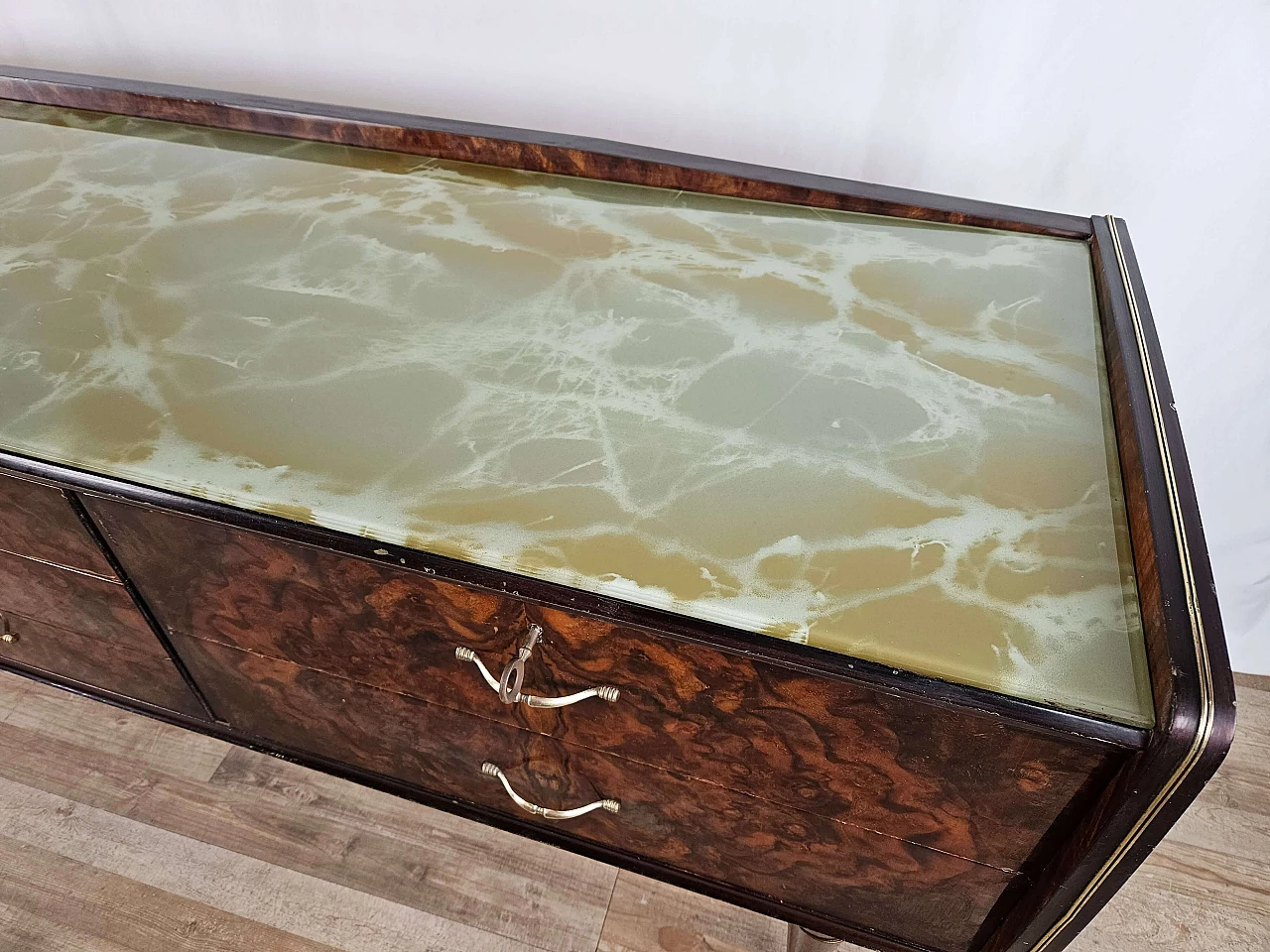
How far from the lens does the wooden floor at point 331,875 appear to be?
2.92 ft

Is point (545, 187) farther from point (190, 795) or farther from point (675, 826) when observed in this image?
point (190, 795)

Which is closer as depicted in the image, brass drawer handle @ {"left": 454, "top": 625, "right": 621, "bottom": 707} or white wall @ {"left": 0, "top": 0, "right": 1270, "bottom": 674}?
brass drawer handle @ {"left": 454, "top": 625, "right": 621, "bottom": 707}

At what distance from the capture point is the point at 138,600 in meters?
0.65

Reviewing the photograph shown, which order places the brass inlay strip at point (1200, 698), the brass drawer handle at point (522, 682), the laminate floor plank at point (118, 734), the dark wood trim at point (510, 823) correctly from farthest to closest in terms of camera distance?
the laminate floor plank at point (118, 734) < the dark wood trim at point (510, 823) < the brass drawer handle at point (522, 682) < the brass inlay strip at point (1200, 698)

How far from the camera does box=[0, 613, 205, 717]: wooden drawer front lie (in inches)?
28.3

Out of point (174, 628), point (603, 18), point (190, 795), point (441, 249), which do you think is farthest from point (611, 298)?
point (190, 795)

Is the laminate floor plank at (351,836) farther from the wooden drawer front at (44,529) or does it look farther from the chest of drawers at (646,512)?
the wooden drawer front at (44,529)

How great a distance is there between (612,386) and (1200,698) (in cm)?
38

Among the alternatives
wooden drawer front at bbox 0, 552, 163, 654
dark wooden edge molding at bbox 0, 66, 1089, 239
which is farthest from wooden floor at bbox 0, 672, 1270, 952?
dark wooden edge molding at bbox 0, 66, 1089, 239

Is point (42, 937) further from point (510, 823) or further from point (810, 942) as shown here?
point (810, 942)

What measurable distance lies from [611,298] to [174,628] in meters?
0.43

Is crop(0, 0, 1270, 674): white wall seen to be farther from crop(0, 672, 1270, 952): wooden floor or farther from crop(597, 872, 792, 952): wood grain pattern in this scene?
crop(597, 872, 792, 952): wood grain pattern

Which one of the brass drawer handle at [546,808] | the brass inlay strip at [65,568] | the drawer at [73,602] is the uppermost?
the brass inlay strip at [65,568]

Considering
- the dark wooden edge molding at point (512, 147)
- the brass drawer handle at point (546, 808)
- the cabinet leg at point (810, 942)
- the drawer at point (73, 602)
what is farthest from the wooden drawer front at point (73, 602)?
the cabinet leg at point (810, 942)
